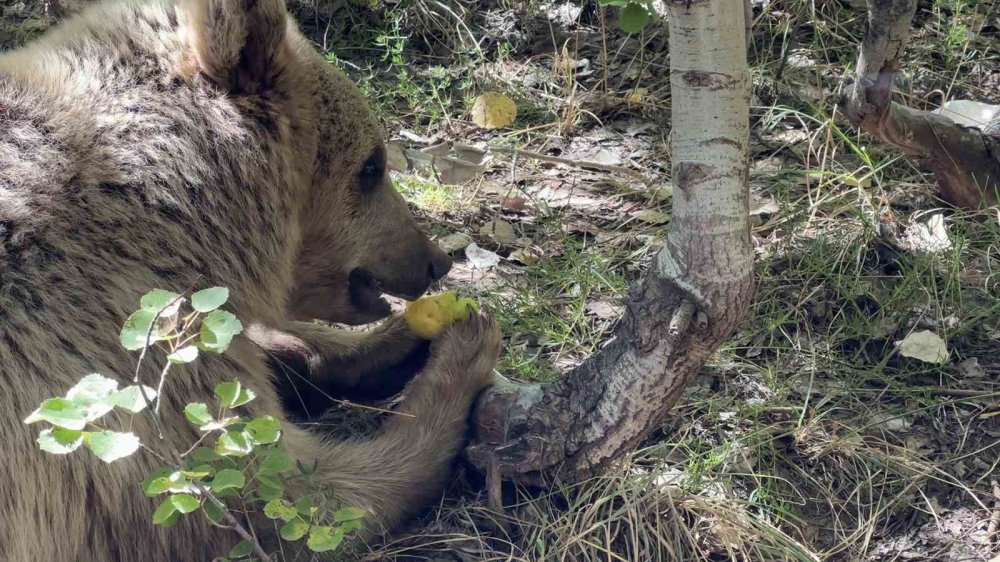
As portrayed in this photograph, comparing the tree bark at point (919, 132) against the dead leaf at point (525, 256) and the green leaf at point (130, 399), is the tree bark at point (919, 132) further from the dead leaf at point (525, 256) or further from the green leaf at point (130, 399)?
the green leaf at point (130, 399)

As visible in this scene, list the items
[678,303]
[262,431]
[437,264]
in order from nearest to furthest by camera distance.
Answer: [262,431] → [678,303] → [437,264]

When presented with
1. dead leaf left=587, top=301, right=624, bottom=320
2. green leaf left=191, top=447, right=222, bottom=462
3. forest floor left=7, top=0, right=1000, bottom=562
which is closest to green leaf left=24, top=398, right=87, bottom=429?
green leaf left=191, top=447, right=222, bottom=462

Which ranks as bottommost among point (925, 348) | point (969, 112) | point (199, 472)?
point (925, 348)

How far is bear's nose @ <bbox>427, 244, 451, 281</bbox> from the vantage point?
3.41m

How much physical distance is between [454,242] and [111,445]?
2505 millimetres

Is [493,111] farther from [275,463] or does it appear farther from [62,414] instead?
[62,414]

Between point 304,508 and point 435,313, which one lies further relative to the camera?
point 435,313

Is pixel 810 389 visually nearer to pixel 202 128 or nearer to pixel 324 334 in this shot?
pixel 324 334

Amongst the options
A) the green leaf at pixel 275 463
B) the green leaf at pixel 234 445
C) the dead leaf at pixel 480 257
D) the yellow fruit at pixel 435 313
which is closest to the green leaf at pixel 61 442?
the green leaf at pixel 234 445

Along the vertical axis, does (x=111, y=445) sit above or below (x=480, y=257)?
above

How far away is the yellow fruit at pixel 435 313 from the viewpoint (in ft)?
11.1

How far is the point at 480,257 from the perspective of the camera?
4.35 metres

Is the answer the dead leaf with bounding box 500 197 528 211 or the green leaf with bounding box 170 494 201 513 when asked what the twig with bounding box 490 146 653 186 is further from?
the green leaf with bounding box 170 494 201 513

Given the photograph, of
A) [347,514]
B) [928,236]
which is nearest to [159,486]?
[347,514]
